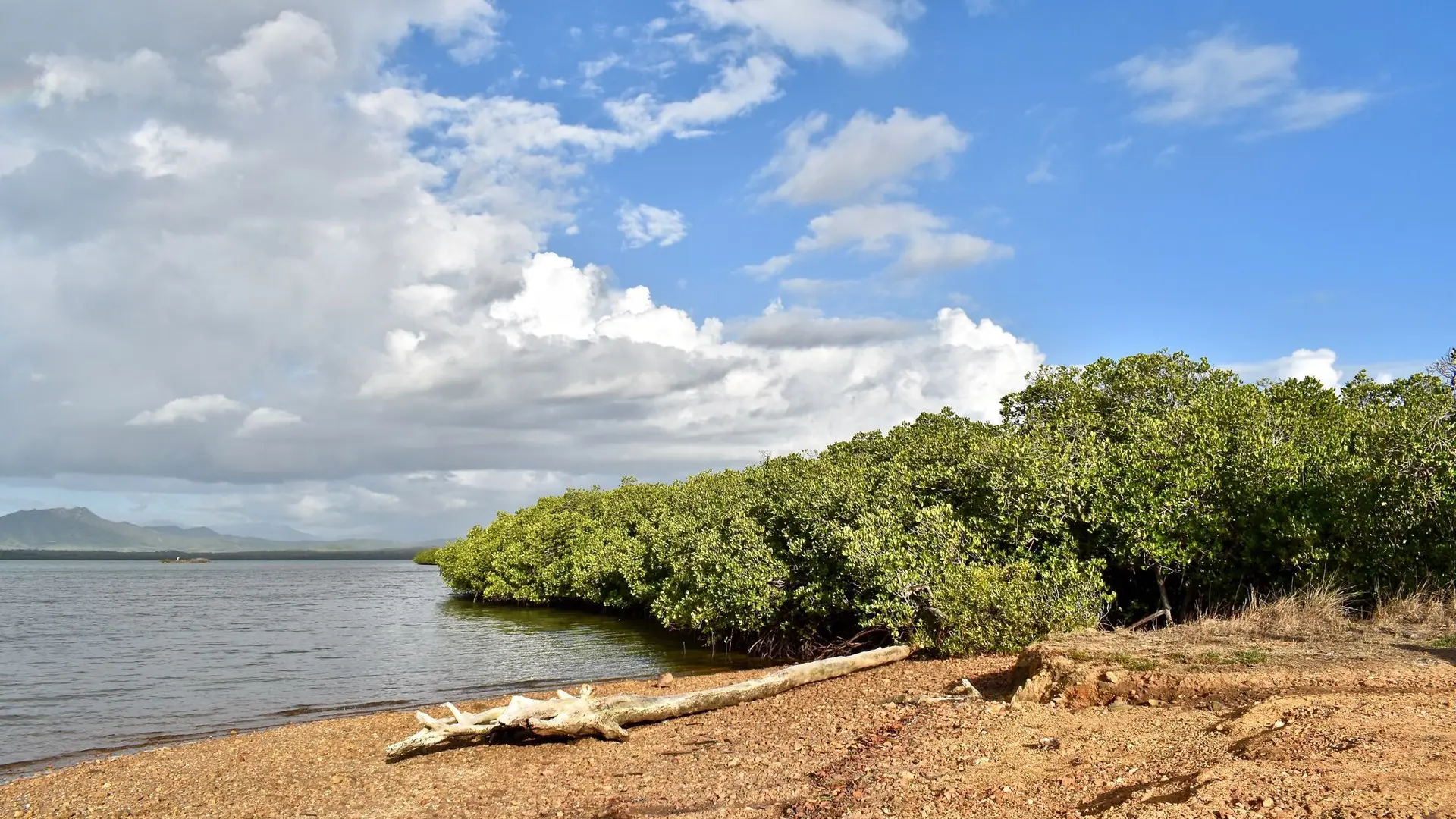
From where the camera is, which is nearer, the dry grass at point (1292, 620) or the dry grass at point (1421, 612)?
the dry grass at point (1421, 612)

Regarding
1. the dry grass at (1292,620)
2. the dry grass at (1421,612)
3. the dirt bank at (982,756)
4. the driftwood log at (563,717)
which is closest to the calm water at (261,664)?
the dirt bank at (982,756)

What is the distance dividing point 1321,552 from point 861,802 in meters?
13.1

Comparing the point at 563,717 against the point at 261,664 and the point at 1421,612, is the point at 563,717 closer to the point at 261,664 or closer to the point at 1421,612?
the point at 1421,612

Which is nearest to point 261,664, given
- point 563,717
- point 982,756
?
point 563,717

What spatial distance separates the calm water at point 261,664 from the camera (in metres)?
20.5

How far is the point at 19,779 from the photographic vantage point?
14516mm

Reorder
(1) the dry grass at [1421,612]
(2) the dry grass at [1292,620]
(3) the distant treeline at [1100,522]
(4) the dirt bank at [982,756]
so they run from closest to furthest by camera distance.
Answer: (4) the dirt bank at [982,756], (1) the dry grass at [1421,612], (2) the dry grass at [1292,620], (3) the distant treeline at [1100,522]

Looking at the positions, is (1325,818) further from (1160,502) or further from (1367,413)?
(1367,413)

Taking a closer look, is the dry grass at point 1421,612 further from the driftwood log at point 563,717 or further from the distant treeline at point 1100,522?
the driftwood log at point 563,717

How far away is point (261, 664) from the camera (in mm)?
30609

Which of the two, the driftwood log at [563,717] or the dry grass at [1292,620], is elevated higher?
the dry grass at [1292,620]

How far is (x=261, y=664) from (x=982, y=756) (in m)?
29.1

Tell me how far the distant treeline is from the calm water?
410 cm

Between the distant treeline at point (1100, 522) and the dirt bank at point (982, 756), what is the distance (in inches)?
128
